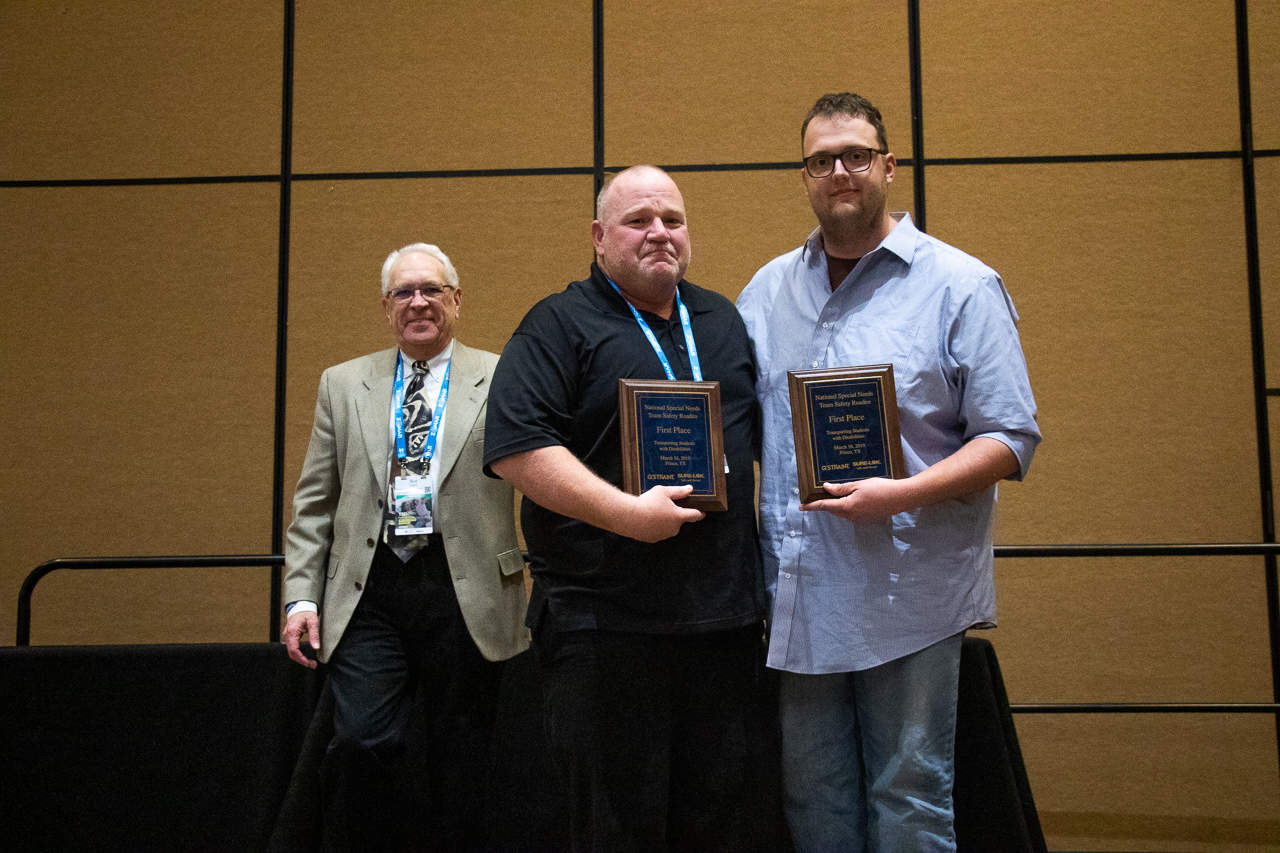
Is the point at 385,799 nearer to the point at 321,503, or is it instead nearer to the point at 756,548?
the point at 321,503

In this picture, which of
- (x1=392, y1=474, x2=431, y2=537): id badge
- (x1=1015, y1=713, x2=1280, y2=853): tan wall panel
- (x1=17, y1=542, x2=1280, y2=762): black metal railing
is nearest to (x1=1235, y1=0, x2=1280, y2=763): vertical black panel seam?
(x1=1015, y1=713, x2=1280, y2=853): tan wall panel

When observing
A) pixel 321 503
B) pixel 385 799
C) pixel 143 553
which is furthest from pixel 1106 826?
pixel 143 553

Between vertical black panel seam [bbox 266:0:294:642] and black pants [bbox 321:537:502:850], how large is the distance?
1.35m

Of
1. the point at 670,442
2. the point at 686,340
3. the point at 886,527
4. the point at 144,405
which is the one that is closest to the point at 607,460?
the point at 670,442

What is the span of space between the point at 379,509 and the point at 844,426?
1096mm

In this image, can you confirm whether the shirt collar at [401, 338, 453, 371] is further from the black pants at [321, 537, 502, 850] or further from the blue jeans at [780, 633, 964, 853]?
the blue jeans at [780, 633, 964, 853]

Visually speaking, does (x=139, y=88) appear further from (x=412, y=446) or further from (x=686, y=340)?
(x=686, y=340)

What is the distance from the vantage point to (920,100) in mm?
3164

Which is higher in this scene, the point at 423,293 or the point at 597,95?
the point at 597,95

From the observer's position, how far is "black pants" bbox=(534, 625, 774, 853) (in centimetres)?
150

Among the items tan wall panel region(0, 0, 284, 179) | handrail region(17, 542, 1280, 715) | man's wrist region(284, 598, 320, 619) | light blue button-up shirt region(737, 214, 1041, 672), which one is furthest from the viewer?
tan wall panel region(0, 0, 284, 179)

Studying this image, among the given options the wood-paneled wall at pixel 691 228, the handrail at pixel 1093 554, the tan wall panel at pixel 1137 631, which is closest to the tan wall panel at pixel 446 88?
the wood-paneled wall at pixel 691 228

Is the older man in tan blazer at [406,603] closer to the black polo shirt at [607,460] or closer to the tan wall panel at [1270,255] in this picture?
the black polo shirt at [607,460]

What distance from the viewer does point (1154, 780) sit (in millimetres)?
3045
